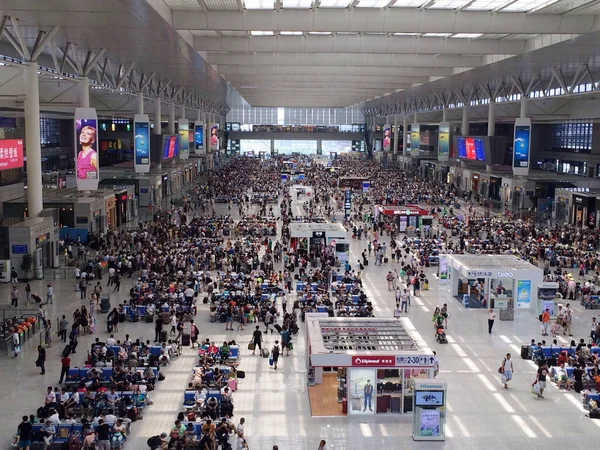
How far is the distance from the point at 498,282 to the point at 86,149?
18169 mm

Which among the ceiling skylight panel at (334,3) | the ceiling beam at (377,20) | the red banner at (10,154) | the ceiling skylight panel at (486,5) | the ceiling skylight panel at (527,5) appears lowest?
the red banner at (10,154)

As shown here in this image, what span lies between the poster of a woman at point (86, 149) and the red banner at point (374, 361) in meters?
20.3

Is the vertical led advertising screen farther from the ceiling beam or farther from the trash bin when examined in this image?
the trash bin

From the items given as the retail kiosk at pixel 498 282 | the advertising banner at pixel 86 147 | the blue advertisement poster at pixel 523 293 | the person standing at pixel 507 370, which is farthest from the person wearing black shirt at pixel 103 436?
the advertising banner at pixel 86 147

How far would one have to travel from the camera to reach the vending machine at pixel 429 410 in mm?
14109

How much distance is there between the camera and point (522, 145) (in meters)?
44.4

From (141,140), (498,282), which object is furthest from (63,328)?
(141,140)

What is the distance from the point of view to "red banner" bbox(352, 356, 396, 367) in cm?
1545

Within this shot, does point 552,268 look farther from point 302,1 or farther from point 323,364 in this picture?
point 323,364

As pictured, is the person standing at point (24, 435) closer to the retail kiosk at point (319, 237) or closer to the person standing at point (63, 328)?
the person standing at point (63, 328)

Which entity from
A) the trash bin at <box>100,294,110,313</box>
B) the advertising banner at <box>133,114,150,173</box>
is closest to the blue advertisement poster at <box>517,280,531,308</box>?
the trash bin at <box>100,294,110,313</box>

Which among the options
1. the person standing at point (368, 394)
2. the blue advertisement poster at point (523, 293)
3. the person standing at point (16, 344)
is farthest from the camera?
the blue advertisement poster at point (523, 293)

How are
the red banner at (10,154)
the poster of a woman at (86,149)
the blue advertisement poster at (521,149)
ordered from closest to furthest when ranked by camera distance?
the poster of a woman at (86,149)
the red banner at (10,154)
the blue advertisement poster at (521,149)

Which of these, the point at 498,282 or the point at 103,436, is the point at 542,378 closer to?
the point at 498,282
